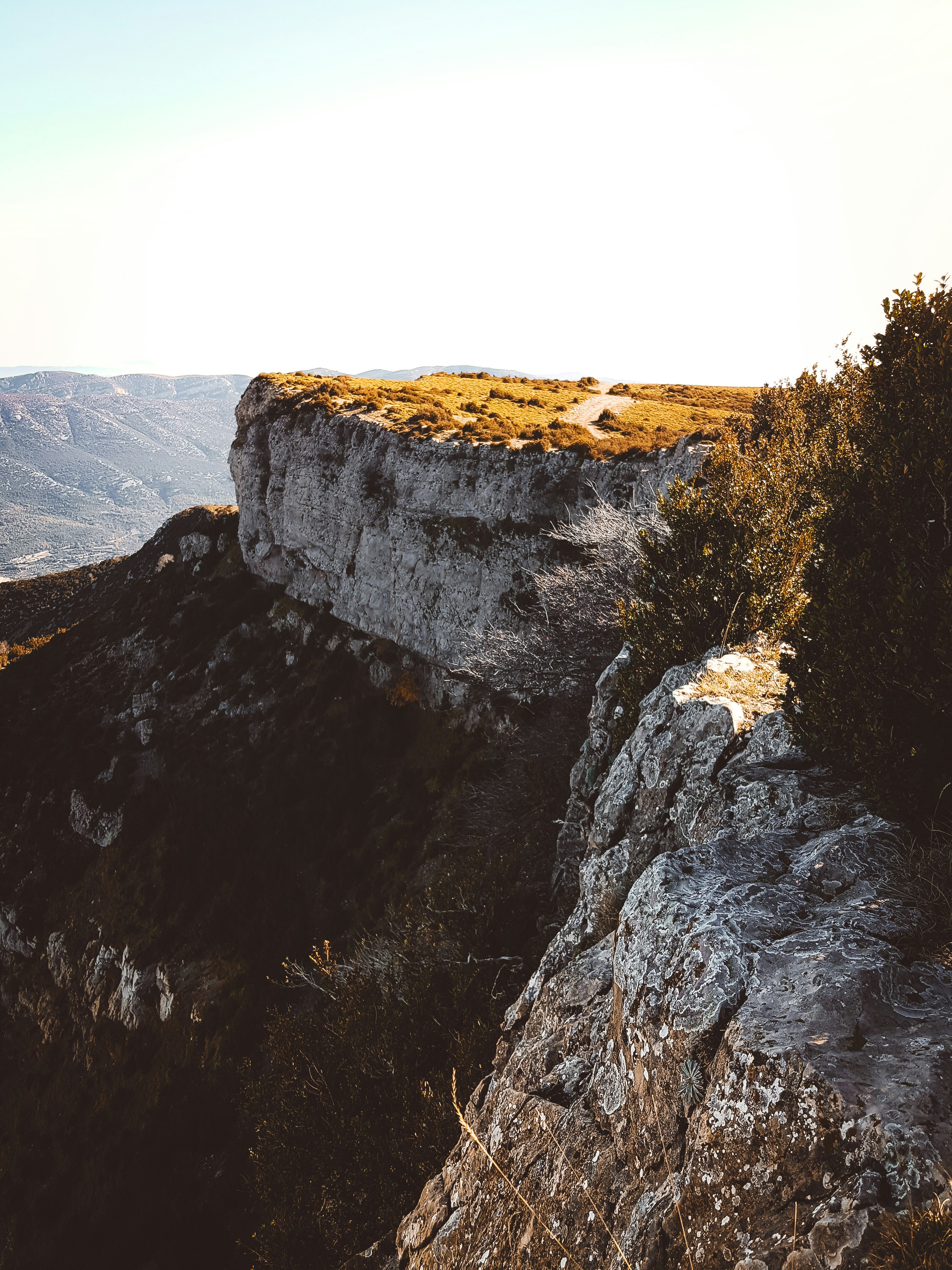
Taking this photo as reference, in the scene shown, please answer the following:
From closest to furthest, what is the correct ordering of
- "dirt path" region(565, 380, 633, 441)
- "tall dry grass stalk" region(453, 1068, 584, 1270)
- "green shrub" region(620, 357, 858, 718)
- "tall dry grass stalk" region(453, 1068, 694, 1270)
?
"tall dry grass stalk" region(453, 1068, 694, 1270), "tall dry grass stalk" region(453, 1068, 584, 1270), "green shrub" region(620, 357, 858, 718), "dirt path" region(565, 380, 633, 441)

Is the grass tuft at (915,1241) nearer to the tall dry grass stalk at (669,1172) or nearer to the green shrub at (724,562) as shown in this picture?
the tall dry grass stalk at (669,1172)

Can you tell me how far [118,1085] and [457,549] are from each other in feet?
105

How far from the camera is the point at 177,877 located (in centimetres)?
3638

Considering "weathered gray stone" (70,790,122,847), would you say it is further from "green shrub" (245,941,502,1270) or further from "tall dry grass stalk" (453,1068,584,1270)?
"tall dry grass stalk" (453,1068,584,1270)

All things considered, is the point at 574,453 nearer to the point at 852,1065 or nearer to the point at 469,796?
the point at 469,796

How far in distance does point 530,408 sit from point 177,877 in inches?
1484

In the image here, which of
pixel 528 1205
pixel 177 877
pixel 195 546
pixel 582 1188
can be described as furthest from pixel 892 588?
pixel 195 546

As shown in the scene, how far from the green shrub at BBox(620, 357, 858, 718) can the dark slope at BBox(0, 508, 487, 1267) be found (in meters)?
20.9

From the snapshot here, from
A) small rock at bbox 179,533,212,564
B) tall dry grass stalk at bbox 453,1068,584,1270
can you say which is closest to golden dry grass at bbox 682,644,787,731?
tall dry grass stalk at bbox 453,1068,584,1270

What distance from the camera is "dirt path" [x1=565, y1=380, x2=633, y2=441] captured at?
35.6 metres

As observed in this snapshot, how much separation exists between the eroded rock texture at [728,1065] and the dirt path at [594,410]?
29066 mm

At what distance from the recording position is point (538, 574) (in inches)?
1138

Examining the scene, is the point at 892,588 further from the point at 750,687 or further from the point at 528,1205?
the point at 528,1205

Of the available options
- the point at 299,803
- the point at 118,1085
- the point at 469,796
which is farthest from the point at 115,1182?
the point at 469,796
